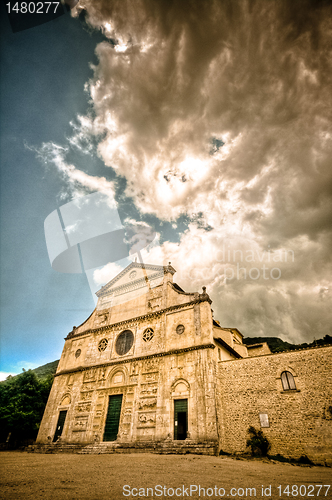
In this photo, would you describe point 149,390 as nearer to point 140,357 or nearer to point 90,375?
point 140,357

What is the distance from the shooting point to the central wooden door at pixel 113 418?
19219 mm

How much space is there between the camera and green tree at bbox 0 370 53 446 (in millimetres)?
25378

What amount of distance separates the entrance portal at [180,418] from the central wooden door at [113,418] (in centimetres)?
509

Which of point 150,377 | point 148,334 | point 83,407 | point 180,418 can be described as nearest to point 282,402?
point 180,418

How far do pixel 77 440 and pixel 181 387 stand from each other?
10.1m

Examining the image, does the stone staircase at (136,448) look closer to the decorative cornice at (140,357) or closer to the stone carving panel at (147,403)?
the stone carving panel at (147,403)

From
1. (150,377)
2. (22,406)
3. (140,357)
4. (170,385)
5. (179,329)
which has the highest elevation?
(179,329)

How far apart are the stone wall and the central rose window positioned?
8338 millimetres

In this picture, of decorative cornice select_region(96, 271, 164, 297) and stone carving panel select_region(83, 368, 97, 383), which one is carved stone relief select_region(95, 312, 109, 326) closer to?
decorative cornice select_region(96, 271, 164, 297)

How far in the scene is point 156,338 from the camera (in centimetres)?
2058

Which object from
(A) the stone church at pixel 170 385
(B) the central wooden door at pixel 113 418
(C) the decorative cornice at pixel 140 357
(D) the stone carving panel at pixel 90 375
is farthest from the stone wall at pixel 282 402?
(D) the stone carving panel at pixel 90 375

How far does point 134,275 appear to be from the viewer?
2558 cm

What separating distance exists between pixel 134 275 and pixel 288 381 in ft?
50.6

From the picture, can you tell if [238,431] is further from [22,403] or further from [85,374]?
[22,403]
